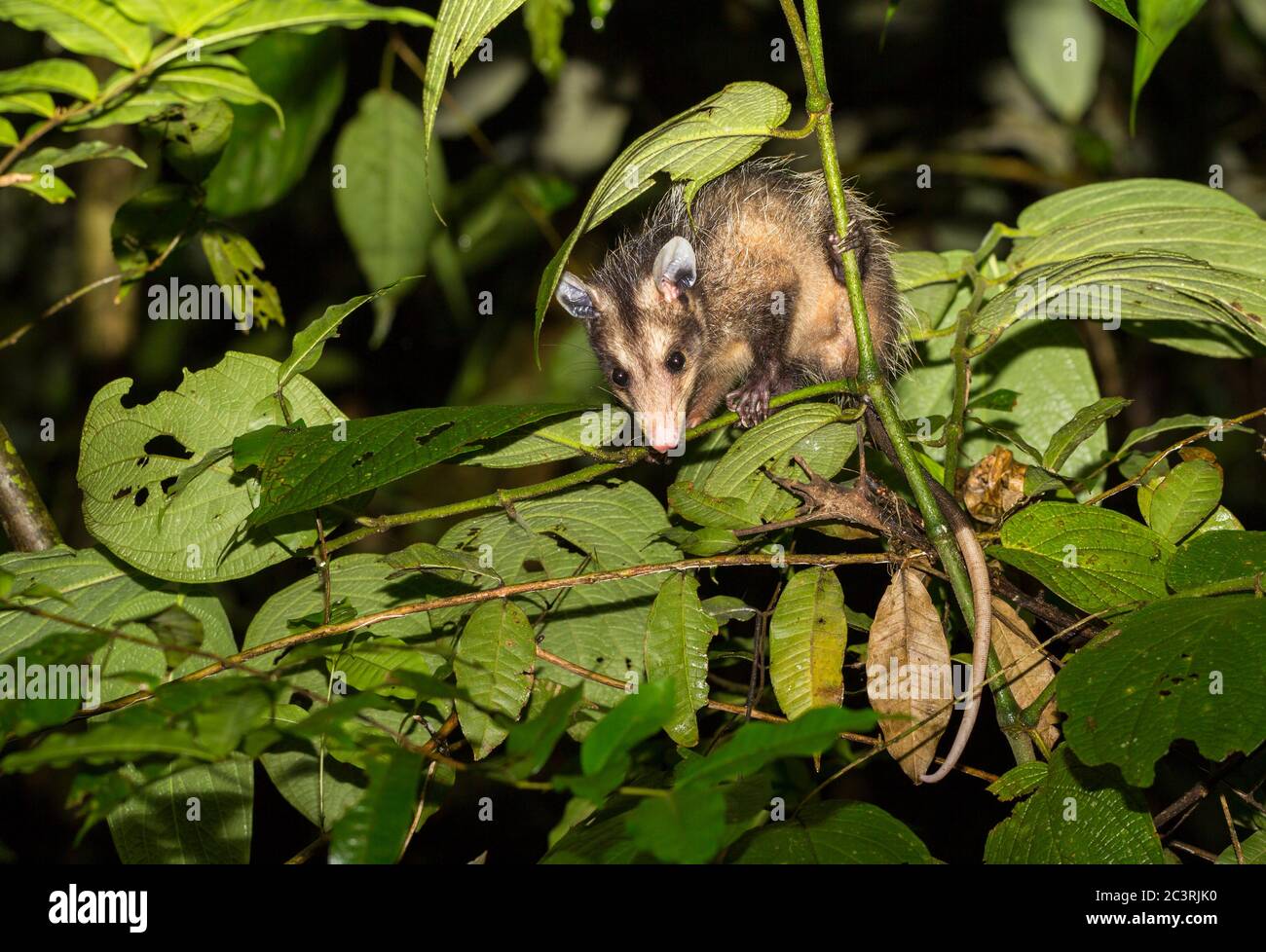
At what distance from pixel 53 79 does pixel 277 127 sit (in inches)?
52.3

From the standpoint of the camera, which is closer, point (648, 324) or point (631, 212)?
point (648, 324)

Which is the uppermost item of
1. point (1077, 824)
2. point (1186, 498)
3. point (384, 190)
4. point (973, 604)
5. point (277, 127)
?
point (277, 127)

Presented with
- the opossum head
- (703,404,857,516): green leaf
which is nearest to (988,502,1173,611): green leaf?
(703,404,857,516): green leaf

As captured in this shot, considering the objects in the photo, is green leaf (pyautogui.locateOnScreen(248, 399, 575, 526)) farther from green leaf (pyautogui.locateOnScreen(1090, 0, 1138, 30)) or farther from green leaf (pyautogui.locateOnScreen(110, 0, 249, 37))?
green leaf (pyautogui.locateOnScreen(1090, 0, 1138, 30))

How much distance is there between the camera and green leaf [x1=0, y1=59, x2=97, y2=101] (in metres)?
1.48

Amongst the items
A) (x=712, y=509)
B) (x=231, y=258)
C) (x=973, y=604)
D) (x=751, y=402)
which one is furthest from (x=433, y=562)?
(x=751, y=402)

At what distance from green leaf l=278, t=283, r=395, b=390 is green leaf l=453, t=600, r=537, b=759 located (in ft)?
1.53

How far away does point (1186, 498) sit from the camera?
63.2 inches

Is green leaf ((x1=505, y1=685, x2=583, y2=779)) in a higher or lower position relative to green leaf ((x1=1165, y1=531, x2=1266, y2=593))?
lower

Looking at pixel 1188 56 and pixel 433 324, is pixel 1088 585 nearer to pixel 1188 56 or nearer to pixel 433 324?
pixel 1188 56

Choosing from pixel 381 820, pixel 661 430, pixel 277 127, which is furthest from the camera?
pixel 277 127

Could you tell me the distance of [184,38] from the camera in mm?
1558

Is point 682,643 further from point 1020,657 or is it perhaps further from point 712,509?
point 1020,657

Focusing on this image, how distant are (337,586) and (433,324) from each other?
306cm
